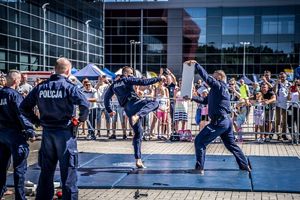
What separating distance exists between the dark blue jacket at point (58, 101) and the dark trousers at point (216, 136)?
3.57m

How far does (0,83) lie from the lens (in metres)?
9.72

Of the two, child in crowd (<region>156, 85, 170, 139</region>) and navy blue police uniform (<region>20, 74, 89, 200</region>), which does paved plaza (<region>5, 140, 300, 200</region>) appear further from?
navy blue police uniform (<region>20, 74, 89, 200</region>)

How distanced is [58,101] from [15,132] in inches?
45.1

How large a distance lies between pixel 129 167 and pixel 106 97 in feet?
4.83

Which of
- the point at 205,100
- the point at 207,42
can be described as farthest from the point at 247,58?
the point at 205,100

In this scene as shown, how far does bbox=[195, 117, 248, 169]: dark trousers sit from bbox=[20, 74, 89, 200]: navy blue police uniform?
356 cm

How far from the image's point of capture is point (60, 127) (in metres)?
5.98

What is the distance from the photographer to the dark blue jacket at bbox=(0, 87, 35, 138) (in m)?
6.56

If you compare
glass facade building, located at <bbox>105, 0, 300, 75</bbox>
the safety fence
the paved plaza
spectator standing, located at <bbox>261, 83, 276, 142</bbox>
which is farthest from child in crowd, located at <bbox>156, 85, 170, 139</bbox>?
glass facade building, located at <bbox>105, 0, 300, 75</bbox>

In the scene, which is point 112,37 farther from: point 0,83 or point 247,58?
point 0,83

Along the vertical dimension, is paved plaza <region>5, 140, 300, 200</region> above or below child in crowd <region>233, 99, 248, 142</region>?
below

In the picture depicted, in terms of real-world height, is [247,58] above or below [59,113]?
above

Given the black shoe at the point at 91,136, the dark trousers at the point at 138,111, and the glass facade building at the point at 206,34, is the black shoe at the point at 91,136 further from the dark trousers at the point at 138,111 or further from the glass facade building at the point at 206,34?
the glass facade building at the point at 206,34

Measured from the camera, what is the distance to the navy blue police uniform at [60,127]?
5906 mm
